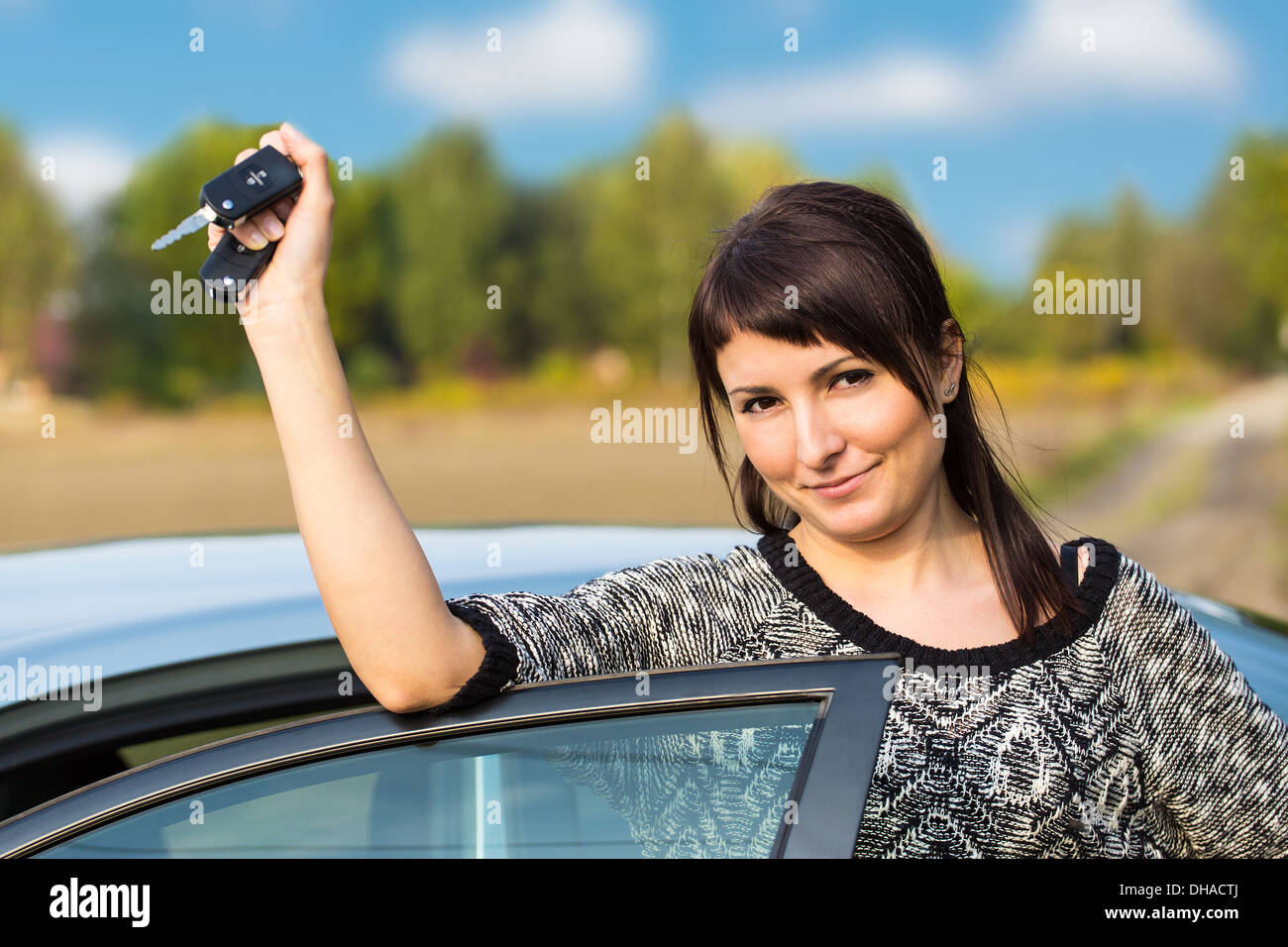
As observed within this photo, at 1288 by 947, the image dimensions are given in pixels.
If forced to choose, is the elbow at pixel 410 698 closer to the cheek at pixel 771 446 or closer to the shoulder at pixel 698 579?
the shoulder at pixel 698 579

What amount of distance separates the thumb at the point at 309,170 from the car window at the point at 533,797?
0.62 m

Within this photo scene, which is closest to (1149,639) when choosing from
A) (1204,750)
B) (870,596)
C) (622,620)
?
(1204,750)

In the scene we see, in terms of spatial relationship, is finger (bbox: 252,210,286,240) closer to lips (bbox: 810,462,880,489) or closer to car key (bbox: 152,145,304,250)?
car key (bbox: 152,145,304,250)

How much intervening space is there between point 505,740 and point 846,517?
1.98 ft

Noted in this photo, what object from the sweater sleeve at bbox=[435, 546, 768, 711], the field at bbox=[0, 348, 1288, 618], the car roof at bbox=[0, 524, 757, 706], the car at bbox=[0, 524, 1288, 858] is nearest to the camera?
the car at bbox=[0, 524, 1288, 858]

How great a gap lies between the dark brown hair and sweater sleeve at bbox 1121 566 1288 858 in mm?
139

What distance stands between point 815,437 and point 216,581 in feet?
3.65

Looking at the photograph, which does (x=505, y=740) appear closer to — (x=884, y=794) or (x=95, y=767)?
(x=884, y=794)

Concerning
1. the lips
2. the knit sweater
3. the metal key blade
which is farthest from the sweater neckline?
the metal key blade

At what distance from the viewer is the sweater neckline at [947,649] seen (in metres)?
1.59

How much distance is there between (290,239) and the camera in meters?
1.38

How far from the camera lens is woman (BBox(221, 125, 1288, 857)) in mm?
1357

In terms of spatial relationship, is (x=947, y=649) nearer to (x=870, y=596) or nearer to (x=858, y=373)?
(x=870, y=596)

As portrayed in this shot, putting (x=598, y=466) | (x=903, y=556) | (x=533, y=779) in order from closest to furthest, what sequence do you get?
(x=533, y=779) < (x=903, y=556) < (x=598, y=466)
